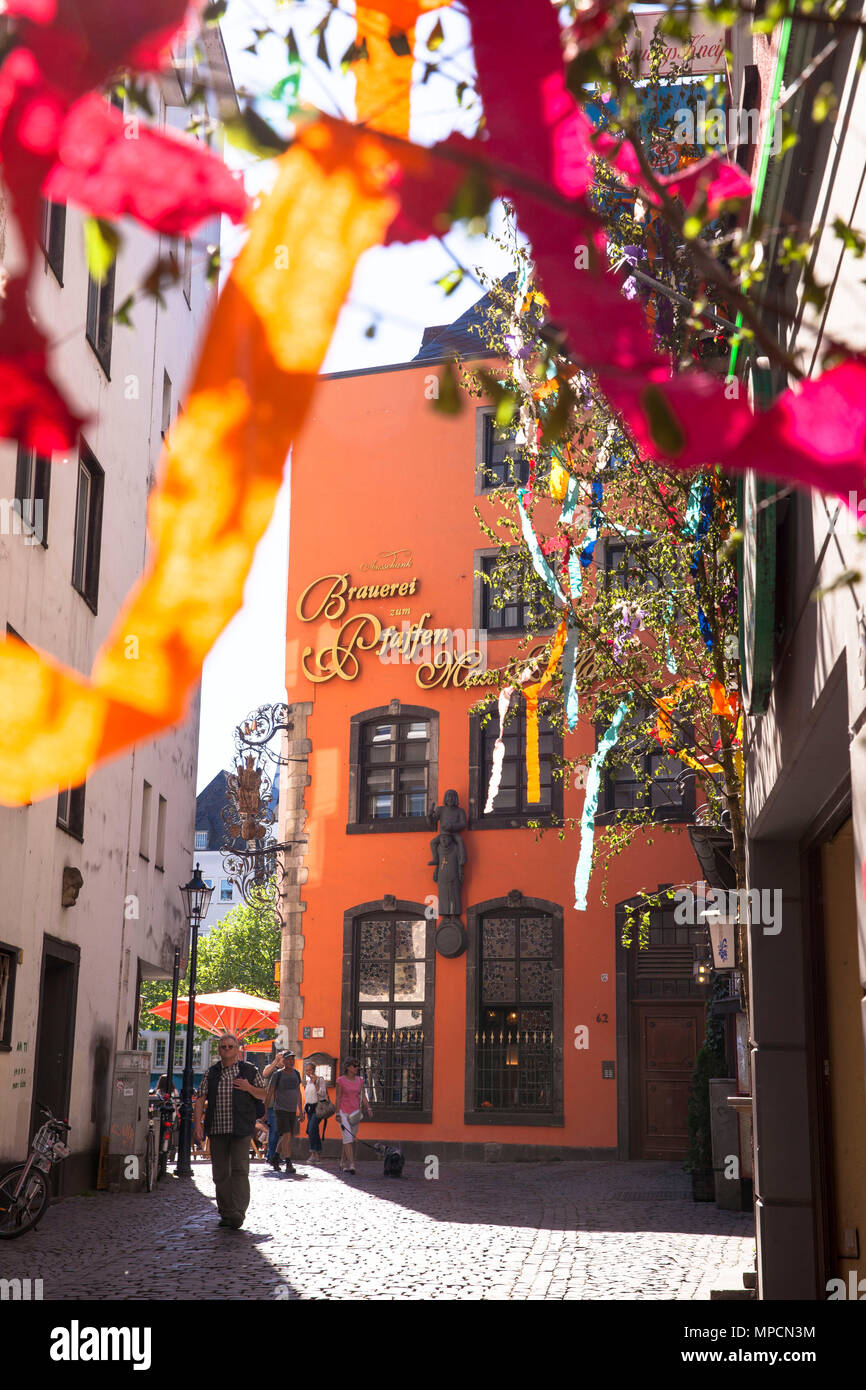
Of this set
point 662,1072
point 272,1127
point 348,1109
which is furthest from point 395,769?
point 272,1127

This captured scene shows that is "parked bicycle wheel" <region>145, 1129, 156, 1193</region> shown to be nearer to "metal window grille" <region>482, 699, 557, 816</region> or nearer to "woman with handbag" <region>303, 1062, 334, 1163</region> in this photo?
"woman with handbag" <region>303, 1062, 334, 1163</region>

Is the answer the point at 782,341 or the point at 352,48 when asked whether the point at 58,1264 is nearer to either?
the point at 782,341

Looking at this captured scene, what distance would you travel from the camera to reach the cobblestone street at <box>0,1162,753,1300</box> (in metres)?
9.19

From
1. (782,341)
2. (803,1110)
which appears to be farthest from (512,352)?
(803,1110)

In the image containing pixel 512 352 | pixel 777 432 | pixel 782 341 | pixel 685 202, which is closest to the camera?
pixel 777 432

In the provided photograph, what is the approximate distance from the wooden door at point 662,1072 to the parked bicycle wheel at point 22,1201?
13431 millimetres

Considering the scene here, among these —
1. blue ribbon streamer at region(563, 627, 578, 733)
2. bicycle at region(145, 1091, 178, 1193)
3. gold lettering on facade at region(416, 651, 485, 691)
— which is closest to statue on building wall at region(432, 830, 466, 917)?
gold lettering on facade at region(416, 651, 485, 691)

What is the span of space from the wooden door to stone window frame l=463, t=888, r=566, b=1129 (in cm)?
132

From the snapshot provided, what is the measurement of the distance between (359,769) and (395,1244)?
15.9m

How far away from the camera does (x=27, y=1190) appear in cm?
1214

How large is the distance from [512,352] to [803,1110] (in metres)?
6.76

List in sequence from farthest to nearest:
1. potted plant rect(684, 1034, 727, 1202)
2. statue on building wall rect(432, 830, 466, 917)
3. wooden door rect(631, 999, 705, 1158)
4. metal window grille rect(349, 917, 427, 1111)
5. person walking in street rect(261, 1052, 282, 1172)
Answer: statue on building wall rect(432, 830, 466, 917), metal window grille rect(349, 917, 427, 1111), wooden door rect(631, 999, 705, 1158), person walking in street rect(261, 1052, 282, 1172), potted plant rect(684, 1034, 727, 1202)

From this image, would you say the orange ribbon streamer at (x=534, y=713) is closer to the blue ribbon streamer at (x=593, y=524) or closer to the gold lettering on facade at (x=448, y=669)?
the blue ribbon streamer at (x=593, y=524)
